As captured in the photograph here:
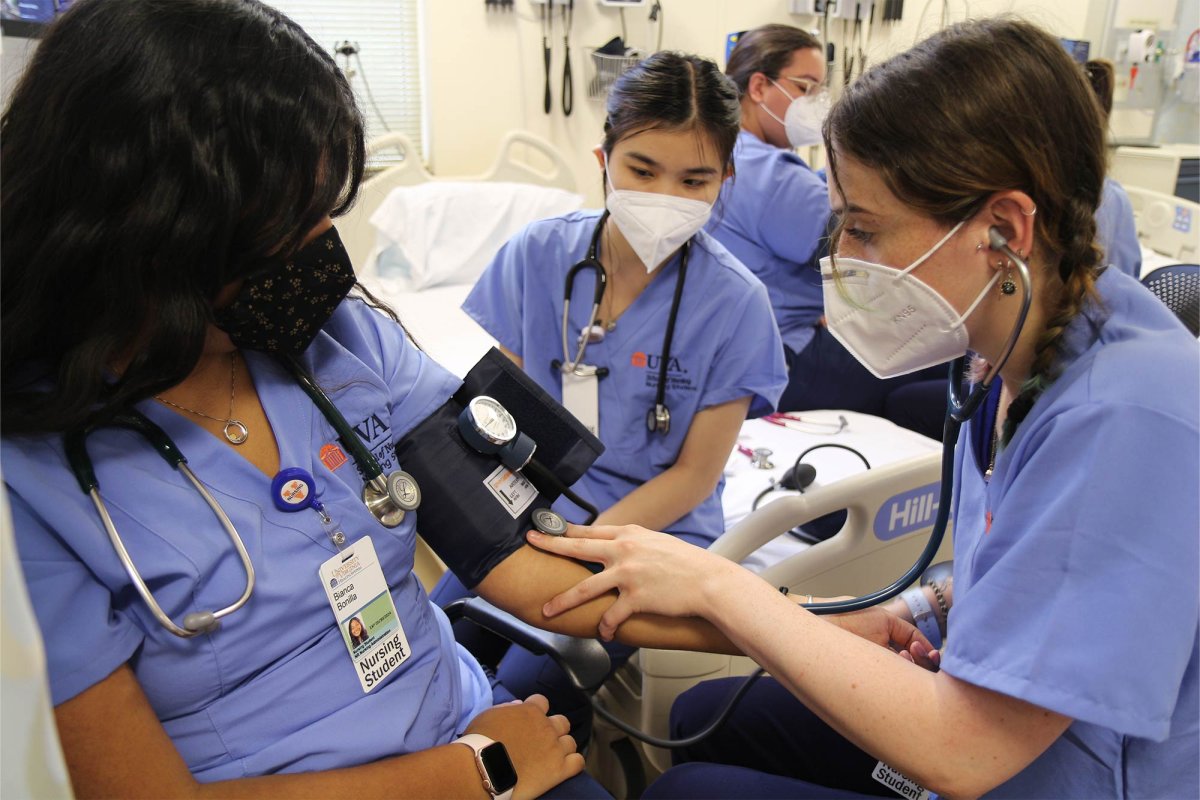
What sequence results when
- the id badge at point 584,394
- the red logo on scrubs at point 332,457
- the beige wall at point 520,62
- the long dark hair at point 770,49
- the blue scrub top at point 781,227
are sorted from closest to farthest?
the red logo on scrubs at point 332,457, the id badge at point 584,394, the blue scrub top at point 781,227, the long dark hair at point 770,49, the beige wall at point 520,62

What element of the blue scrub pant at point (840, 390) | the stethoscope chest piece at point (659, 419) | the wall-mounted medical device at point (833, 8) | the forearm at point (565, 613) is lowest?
the blue scrub pant at point (840, 390)

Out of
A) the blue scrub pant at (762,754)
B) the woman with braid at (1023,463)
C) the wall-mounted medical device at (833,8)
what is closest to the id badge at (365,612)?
the woman with braid at (1023,463)

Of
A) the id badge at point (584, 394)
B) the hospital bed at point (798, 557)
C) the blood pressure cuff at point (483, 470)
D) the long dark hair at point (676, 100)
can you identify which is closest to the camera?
the blood pressure cuff at point (483, 470)

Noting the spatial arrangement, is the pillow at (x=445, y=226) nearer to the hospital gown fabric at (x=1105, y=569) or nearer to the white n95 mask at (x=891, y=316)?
the white n95 mask at (x=891, y=316)

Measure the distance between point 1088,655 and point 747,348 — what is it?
3.35 ft

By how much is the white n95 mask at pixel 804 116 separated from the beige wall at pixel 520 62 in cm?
103

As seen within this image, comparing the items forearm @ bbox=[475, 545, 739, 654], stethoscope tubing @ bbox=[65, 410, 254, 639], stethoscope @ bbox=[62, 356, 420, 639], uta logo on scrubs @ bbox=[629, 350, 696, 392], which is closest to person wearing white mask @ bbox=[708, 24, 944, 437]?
uta logo on scrubs @ bbox=[629, 350, 696, 392]

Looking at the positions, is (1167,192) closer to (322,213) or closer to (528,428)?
(528,428)

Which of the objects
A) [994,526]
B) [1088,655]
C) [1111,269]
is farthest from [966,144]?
[1088,655]

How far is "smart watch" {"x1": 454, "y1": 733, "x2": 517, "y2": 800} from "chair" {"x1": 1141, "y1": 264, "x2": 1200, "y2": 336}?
199 cm

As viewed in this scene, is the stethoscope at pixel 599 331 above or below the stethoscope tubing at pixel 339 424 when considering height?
below

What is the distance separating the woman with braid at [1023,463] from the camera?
80cm

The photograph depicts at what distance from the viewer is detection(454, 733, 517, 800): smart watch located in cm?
102

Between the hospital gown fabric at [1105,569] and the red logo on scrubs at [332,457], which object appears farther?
the red logo on scrubs at [332,457]
